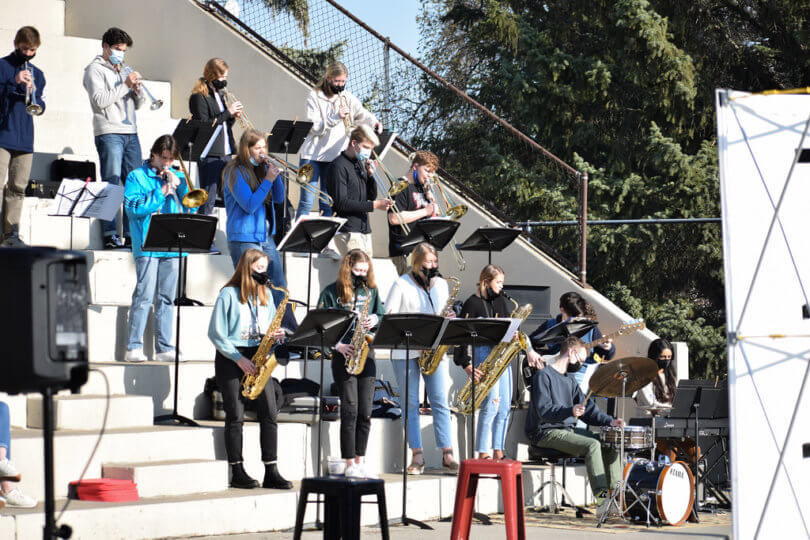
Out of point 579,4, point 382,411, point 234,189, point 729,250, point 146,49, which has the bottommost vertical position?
point 382,411

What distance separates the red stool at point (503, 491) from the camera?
7648 mm

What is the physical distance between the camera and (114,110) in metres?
11.3

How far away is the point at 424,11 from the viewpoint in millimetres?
28859

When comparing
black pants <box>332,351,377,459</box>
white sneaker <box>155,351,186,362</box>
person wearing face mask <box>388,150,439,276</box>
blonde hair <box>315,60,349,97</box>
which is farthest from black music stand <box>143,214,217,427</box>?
blonde hair <box>315,60,349,97</box>

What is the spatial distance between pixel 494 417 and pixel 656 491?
1476mm

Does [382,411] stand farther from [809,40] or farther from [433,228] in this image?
[809,40]

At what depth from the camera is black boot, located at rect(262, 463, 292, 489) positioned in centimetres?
855

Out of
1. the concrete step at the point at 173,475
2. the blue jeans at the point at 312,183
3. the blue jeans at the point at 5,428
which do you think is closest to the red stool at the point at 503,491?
the concrete step at the point at 173,475

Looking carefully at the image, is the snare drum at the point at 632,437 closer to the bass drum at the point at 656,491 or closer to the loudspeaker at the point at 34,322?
the bass drum at the point at 656,491

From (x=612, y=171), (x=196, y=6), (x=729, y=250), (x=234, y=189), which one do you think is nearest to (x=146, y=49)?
(x=196, y=6)

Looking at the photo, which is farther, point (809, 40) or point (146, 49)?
point (809, 40)

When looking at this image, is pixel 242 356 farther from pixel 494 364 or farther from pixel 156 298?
pixel 494 364

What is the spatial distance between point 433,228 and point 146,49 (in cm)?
592

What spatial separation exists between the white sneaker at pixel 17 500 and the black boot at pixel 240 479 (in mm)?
1702
